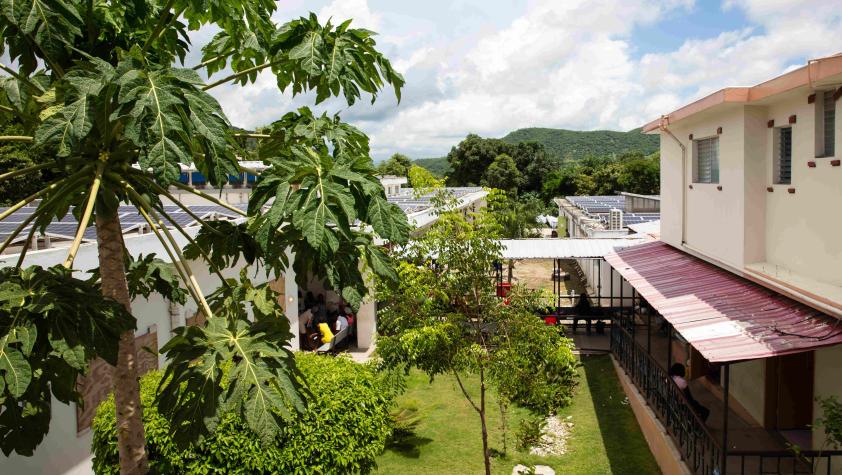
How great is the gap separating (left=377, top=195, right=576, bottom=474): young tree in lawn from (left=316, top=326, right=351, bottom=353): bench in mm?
6733

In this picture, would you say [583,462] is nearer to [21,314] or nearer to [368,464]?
[368,464]

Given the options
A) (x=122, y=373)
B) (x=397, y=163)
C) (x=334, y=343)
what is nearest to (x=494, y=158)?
(x=397, y=163)

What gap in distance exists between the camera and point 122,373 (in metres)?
4.00

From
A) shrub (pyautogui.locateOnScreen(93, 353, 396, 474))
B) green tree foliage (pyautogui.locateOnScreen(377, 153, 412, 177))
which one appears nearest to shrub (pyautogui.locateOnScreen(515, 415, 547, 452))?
shrub (pyautogui.locateOnScreen(93, 353, 396, 474))

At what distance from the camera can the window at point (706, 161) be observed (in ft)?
34.3

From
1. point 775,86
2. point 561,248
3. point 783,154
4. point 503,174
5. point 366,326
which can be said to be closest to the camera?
point 775,86

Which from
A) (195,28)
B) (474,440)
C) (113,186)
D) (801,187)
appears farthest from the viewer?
(474,440)

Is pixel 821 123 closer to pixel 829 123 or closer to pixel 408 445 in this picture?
pixel 829 123

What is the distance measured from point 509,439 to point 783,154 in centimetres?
592

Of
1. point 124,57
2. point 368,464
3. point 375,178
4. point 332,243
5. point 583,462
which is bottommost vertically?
point 583,462

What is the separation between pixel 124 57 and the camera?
3.15 metres

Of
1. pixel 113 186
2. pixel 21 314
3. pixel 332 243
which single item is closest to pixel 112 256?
pixel 113 186

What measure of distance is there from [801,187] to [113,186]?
7.32 m

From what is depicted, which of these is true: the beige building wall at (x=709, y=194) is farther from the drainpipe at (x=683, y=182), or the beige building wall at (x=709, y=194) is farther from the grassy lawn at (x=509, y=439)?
the grassy lawn at (x=509, y=439)
